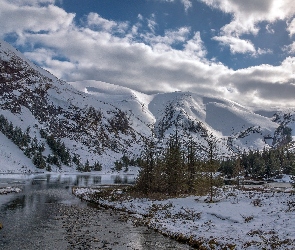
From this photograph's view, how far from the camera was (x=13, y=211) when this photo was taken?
39.0 metres

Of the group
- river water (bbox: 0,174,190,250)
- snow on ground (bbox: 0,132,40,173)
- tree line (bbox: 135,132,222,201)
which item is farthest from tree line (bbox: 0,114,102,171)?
river water (bbox: 0,174,190,250)

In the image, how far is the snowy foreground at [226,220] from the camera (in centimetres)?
Result: 2423

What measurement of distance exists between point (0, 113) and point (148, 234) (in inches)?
7422

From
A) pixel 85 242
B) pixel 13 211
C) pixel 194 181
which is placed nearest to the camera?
pixel 85 242

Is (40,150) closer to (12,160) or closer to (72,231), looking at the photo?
(12,160)

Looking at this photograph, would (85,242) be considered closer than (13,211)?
Yes

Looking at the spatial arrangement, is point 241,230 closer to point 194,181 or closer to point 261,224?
point 261,224

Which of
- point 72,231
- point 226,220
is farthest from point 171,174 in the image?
point 72,231

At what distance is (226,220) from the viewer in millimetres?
31938

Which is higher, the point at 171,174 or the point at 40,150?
the point at 40,150

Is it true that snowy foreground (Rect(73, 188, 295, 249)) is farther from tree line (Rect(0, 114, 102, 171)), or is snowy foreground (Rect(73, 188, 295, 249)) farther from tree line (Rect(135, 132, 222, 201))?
tree line (Rect(0, 114, 102, 171))

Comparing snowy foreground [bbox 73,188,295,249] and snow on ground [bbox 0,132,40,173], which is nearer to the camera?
snowy foreground [bbox 73,188,295,249]

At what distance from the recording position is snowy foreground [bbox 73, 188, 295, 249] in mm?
24234

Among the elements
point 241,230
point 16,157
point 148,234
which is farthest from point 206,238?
point 16,157
